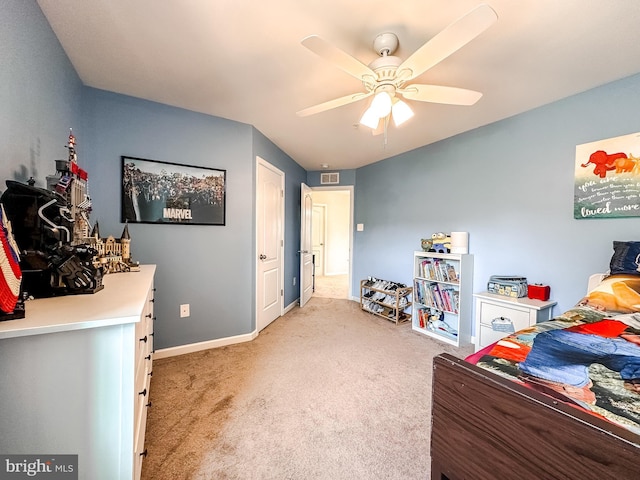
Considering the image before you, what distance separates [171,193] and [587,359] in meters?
2.99

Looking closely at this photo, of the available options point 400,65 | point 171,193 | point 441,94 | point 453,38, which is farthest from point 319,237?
point 453,38

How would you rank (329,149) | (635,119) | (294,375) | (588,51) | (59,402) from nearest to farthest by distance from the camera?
(59,402)
(588,51)
(635,119)
(294,375)
(329,149)

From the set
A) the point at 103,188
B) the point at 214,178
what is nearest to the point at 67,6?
the point at 103,188

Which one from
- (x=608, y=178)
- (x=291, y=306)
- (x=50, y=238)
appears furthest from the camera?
(x=291, y=306)

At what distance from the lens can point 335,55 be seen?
1.27 meters

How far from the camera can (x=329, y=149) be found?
3658mm

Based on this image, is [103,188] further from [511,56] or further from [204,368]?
[511,56]

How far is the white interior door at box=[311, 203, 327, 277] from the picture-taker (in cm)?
721

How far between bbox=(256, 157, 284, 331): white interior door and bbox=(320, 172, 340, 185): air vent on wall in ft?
4.27

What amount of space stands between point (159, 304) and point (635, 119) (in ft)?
13.6

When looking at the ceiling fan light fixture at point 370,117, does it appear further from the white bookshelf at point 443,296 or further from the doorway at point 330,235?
the doorway at point 330,235

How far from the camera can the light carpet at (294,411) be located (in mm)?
1354
